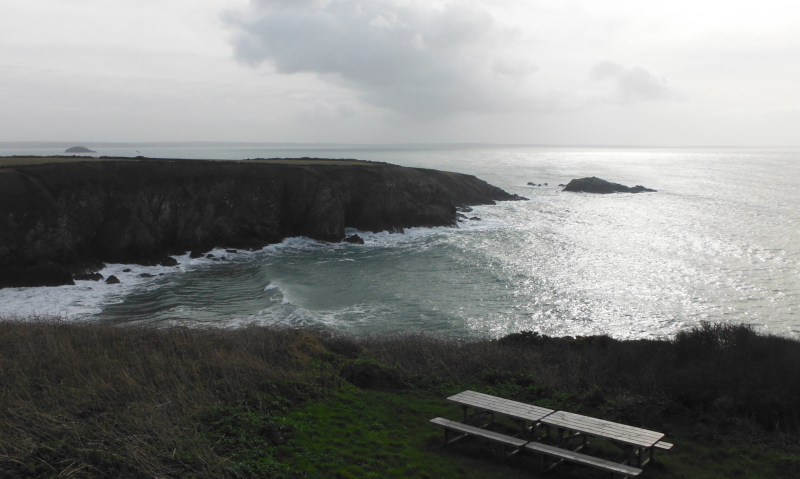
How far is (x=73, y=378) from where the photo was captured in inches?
461

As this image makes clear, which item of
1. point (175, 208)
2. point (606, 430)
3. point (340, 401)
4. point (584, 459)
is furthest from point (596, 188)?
point (584, 459)

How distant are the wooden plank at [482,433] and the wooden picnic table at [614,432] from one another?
69 cm

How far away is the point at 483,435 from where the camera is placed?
9984mm

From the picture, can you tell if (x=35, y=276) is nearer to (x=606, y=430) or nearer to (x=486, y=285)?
(x=486, y=285)

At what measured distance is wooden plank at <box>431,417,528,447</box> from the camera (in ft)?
31.8

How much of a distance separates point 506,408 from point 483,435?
782 millimetres

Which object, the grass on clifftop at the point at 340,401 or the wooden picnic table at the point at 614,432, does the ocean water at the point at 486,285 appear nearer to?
the grass on clifftop at the point at 340,401

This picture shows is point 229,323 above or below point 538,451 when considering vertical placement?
below

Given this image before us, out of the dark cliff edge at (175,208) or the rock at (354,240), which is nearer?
the dark cliff edge at (175,208)

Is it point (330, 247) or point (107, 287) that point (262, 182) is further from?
point (107, 287)

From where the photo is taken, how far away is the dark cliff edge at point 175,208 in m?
34.8

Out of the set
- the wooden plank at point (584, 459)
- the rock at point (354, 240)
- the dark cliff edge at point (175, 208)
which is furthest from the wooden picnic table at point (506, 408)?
the rock at point (354, 240)

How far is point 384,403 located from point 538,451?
4.47 metres

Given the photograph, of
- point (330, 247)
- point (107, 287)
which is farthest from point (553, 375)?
point (330, 247)
